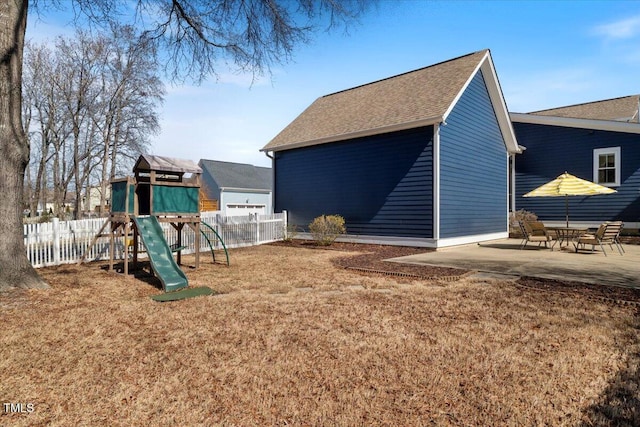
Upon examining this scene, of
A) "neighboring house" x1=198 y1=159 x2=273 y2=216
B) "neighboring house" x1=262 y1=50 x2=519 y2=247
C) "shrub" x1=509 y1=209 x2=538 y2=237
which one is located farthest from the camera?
"neighboring house" x1=198 y1=159 x2=273 y2=216

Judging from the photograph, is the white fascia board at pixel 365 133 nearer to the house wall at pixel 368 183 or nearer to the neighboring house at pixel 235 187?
the house wall at pixel 368 183

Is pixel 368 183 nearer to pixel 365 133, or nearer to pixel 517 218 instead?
pixel 365 133

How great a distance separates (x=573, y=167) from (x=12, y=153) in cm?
1970

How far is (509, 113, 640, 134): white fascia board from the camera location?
48.9 feet

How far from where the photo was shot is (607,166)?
1588 cm

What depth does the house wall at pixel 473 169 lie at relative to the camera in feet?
41.2

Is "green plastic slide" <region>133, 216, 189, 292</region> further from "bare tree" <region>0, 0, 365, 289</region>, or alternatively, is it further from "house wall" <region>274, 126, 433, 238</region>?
"house wall" <region>274, 126, 433, 238</region>

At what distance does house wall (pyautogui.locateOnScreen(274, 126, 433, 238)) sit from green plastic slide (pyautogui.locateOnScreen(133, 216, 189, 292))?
25.7ft

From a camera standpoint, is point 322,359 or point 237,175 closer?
point 322,359

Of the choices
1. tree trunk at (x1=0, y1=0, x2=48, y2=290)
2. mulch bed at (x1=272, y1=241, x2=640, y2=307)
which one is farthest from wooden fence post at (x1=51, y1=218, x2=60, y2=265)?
mulch bed at (x1=272, y1=241, x2=640, y2=307)

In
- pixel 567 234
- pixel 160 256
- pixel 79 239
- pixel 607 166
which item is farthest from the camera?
pixel 607 166

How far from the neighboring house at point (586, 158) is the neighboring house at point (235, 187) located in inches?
873

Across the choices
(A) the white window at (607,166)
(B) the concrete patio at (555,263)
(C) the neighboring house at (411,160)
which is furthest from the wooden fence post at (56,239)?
(A) the white window at (607,166)

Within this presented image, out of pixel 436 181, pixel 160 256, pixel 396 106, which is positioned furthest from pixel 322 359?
pixel 396 106
